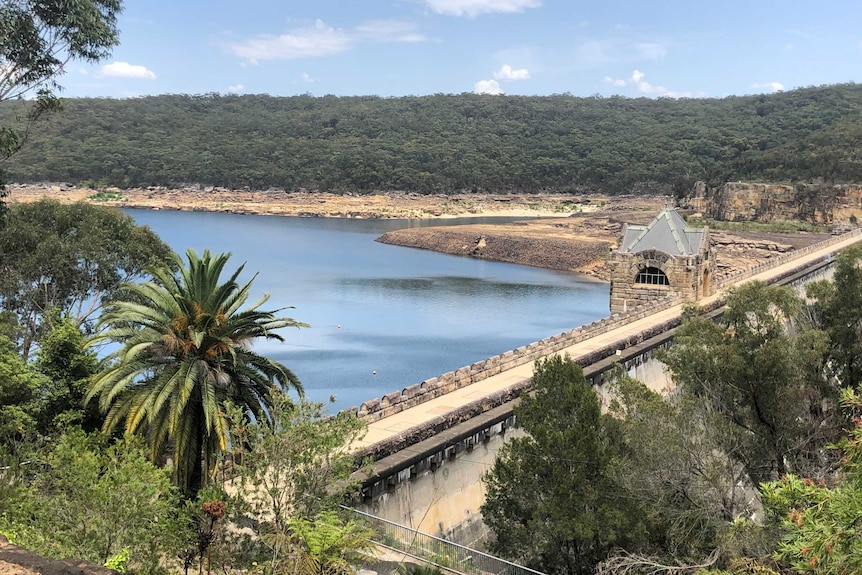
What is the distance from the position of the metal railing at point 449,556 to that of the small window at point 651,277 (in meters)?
24.5

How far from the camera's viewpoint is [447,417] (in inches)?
684

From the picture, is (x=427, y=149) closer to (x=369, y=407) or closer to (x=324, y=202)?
(x=324, y=202)

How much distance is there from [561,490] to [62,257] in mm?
19952

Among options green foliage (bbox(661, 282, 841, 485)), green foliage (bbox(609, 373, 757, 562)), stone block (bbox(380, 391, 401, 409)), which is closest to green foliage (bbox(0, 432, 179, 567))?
stone block (bbox(380, 391, 401, 409))

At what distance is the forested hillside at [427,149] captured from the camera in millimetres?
141125

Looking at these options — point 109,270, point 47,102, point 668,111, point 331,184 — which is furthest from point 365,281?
point 668,111

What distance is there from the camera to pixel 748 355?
15.8 m

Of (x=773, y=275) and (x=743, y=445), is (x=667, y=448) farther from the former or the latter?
(x=773, y=275)

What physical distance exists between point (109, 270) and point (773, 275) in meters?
30.3

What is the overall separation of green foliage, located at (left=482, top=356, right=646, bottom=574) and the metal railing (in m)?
0.66

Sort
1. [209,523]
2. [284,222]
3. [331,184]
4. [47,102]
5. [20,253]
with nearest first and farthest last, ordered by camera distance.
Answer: [209,523]
[47,102]
[20,253]
[284,222]
[331,184]

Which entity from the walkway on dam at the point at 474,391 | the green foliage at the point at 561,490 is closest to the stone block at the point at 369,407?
the walkway on dam at the point at 474,391

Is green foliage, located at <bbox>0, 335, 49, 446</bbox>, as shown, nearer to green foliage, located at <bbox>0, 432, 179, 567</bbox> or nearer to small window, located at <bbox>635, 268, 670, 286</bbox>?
green foliage, located at <bbox>0, 432, 179, 567</bbox>

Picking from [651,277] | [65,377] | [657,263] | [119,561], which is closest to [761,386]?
[119,561]
